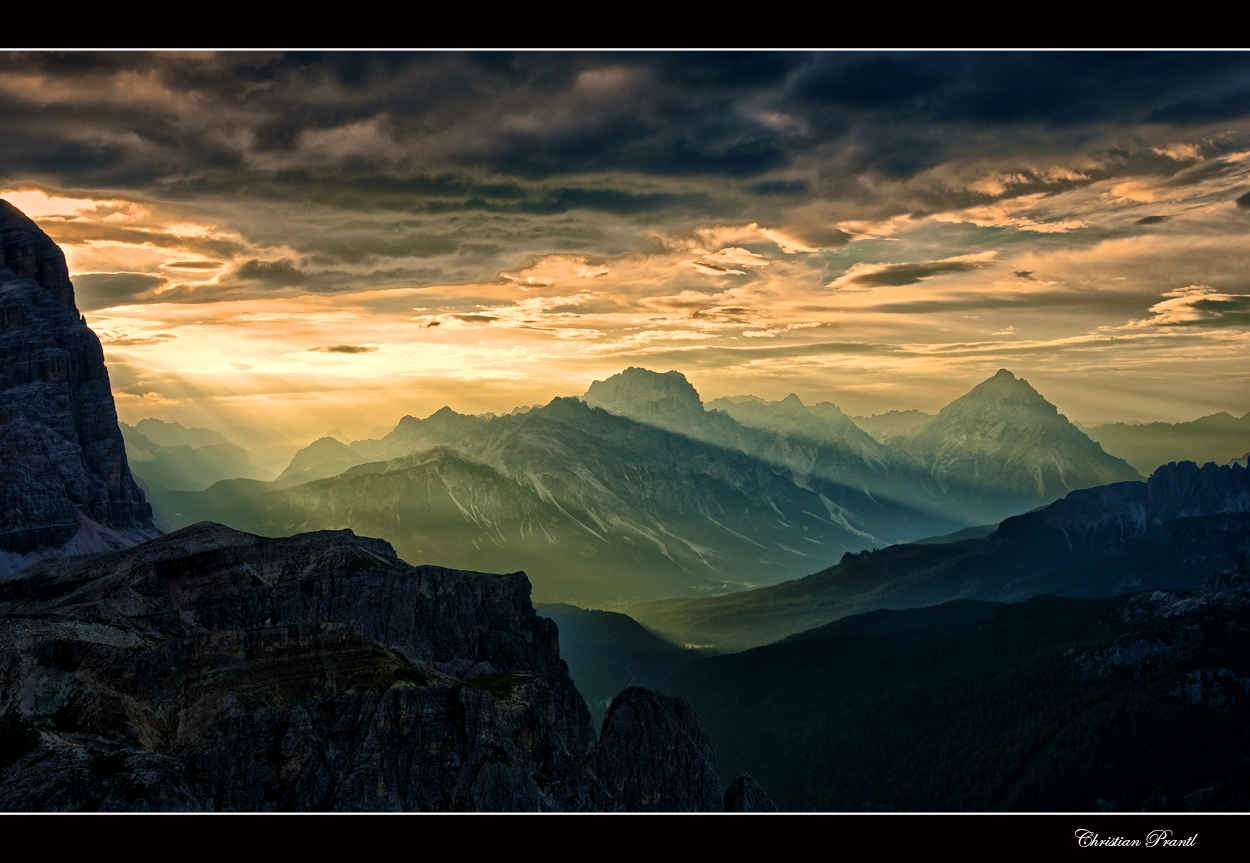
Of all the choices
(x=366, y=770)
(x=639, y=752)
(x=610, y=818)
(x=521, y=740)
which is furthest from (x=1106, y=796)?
(x=610, y=818)

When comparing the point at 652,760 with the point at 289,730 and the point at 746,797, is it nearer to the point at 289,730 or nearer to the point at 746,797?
the point at 746,797

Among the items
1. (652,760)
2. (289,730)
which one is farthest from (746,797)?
(289,730)

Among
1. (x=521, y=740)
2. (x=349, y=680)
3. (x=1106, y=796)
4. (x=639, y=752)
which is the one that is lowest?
(x=1106, y=796)

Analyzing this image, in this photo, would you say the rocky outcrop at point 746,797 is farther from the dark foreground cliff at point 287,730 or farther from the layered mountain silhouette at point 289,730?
the dark foreground cliff at point 287,730

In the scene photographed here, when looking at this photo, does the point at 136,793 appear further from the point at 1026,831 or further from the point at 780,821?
the point at 1026,831

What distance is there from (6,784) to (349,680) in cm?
2649

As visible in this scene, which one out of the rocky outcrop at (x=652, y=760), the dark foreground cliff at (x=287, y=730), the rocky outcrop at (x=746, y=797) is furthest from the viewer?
the rocky outcrop at (x=652, y=760)

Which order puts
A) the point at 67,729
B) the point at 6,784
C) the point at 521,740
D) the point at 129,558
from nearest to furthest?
the point at 6,784
the point at 67,729
the point at 521,740
the point at 129,558

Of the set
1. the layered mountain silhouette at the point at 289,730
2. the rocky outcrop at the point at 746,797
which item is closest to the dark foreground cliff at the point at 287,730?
the layered mountain silhouette at the point at 289,730

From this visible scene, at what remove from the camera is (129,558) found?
468 ft

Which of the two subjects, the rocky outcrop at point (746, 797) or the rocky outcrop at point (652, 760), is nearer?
the rocky outcrop at point (746, 797)

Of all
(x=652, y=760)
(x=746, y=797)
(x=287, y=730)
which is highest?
(x=287, y=730)

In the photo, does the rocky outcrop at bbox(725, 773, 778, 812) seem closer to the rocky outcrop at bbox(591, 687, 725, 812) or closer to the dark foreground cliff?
the dark foreground cliff

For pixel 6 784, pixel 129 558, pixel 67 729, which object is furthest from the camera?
pixel 129 558
